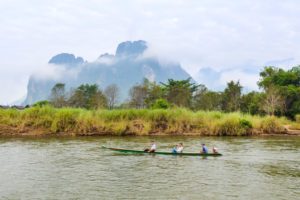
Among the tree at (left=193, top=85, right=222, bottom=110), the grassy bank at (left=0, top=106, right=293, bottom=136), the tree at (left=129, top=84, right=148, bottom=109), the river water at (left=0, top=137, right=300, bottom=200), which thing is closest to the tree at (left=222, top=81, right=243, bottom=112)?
the tree at (left=193, top=85, right=222, bottom=110)

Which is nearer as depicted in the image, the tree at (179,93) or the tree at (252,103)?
the tree at (252,103)

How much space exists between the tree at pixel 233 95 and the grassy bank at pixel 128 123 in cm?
2033

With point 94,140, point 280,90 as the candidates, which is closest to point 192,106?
point 280,90

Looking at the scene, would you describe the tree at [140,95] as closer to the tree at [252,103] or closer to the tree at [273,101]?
the tree at [252,103]

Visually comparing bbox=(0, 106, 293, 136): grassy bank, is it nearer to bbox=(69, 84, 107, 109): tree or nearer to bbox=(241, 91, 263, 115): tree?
bbox=(241, 91, 263, 115): tree

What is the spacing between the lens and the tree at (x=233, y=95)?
60.8 m

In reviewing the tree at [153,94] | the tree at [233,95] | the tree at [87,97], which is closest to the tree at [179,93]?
the tree at [153,94]

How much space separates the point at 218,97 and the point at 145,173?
44.8 m

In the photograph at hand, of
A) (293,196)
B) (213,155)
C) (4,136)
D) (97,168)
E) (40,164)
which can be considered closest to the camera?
(293,196)

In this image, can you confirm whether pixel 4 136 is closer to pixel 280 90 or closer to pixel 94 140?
pixel 94 140

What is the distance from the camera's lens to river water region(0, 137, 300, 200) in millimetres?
15727

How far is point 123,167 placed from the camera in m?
21.4

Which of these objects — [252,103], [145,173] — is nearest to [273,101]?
[252,103]

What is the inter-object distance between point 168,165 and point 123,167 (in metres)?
2.57
